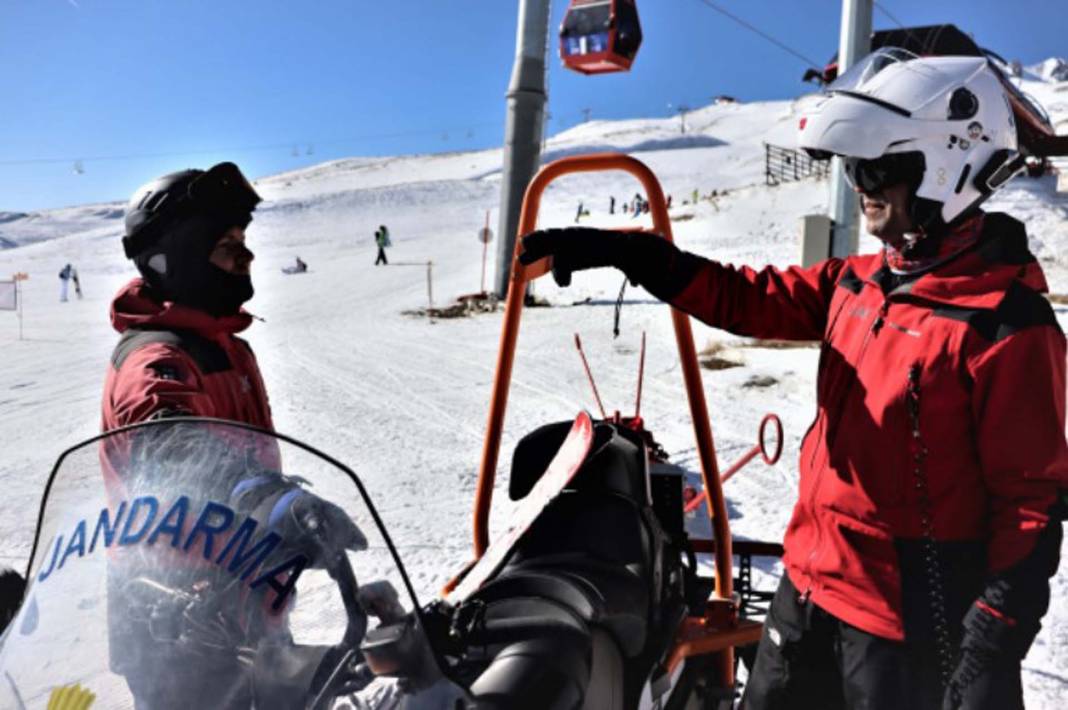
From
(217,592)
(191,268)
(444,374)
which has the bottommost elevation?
(444,374)

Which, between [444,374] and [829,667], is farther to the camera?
[444,374]

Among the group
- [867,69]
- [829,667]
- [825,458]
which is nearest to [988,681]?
[829,667]

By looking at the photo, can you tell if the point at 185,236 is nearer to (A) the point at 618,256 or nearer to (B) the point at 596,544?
(A) the point at 618,256

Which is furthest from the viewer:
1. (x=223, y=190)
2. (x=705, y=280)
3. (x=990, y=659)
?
(x=223, y=190)

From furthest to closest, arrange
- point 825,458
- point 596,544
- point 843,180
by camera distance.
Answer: point 843,180 < point 596,544 < point 825,458

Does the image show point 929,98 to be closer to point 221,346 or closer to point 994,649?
point 994,649

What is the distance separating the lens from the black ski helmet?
2379mm

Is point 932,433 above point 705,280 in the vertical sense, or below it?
→ below

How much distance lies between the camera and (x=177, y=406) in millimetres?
1908

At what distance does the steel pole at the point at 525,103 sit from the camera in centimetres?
1544

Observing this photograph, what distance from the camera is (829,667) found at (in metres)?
2.06

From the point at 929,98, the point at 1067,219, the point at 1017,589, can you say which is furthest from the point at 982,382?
the point at 1067,219

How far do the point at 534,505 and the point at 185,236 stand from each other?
1.34 metres

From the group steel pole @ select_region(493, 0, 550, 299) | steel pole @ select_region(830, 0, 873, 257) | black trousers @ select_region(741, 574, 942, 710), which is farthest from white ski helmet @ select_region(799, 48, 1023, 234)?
steel pole @ select_region(493, 0, 550, 299)
